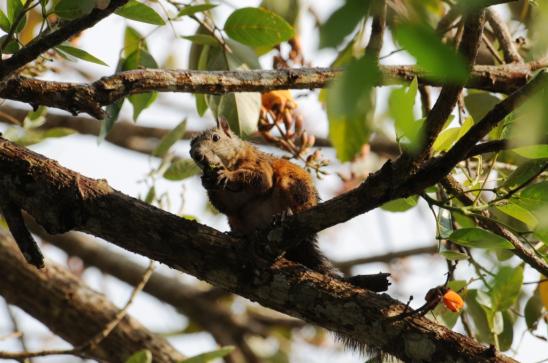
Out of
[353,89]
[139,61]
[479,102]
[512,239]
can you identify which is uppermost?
[479,102]

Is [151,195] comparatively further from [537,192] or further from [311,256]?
[537,192]

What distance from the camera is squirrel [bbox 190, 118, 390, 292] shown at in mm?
3189

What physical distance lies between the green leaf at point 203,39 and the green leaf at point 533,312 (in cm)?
173

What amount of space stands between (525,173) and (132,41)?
1809 mm

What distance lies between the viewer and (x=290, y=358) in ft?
18.8

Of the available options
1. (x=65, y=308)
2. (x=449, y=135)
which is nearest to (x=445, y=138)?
(x=449, y=135)

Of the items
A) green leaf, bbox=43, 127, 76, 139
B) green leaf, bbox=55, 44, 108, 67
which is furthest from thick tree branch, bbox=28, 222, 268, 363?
green leaf, bbox=55, 44, 108, 67

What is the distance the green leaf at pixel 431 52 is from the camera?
82 centimetres

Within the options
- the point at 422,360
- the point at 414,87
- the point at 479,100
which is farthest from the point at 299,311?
the point at 479,100

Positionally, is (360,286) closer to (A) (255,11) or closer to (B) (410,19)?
(A) (255,11)

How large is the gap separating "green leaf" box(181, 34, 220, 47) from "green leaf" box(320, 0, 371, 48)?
2.28m

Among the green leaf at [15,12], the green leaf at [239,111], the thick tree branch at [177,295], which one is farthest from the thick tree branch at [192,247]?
the thick tree branch at [177,295]

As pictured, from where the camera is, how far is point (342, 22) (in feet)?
2.80

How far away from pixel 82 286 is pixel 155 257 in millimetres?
2061
